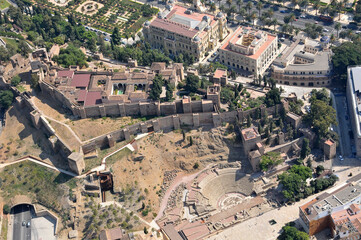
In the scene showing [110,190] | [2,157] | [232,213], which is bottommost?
[232,213]

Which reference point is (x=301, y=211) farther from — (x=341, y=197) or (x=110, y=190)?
(x=110, y=190)

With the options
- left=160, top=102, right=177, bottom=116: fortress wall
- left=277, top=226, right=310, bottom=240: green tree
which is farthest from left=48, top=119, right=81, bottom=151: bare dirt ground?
left=277, top=226, right=310, bottom=240: green tree

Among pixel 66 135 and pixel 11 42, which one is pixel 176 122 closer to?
pixel 66 135

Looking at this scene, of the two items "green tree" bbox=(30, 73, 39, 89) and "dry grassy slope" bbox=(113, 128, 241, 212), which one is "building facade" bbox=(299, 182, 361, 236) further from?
"green tree" bbox=(30, 73, 39, 89)

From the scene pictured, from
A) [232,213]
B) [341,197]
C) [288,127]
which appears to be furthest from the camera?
[288,127]

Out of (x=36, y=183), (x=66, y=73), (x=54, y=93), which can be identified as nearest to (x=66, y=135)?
(x=36, y=183)

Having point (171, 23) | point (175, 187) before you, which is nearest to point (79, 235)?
point (175, 187)
